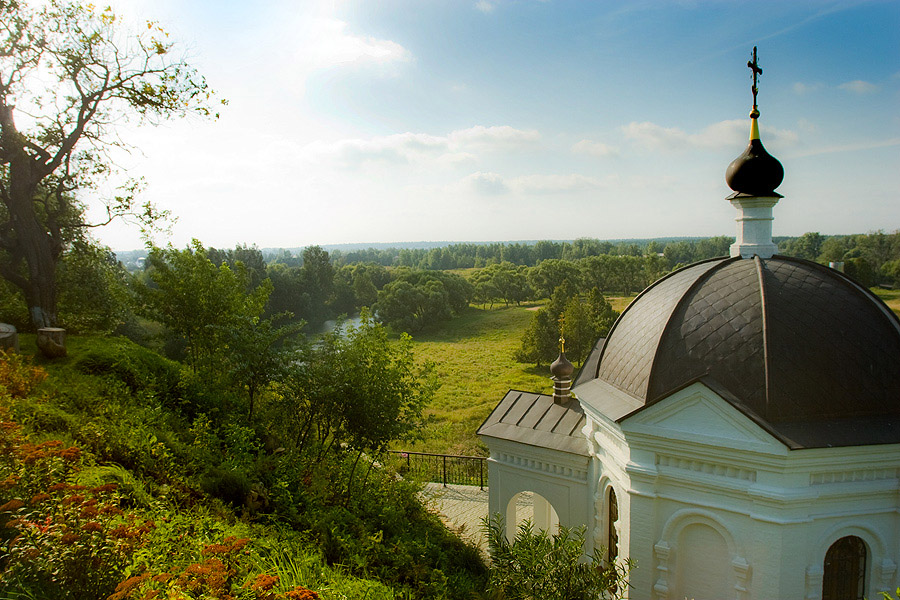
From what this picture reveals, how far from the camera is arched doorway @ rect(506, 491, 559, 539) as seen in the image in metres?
11.3

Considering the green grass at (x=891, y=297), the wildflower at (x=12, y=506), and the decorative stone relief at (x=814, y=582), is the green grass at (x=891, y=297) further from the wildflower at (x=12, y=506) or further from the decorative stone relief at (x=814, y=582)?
the wildflower at (x=12, y=506)

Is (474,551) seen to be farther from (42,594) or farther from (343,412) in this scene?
(42,594)

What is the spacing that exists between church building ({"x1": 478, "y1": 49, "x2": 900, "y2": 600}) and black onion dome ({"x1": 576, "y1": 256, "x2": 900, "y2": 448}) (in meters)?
0.02

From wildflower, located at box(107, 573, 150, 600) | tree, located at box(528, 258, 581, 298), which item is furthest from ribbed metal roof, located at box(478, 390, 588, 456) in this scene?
tree, located at box(528, 258, 581, 298)

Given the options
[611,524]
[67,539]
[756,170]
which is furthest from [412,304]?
[67,539]

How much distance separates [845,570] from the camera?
7039 mm

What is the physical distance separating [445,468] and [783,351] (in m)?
13.0

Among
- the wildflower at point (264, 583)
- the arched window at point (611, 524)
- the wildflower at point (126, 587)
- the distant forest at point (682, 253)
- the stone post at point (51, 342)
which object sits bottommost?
the arched window at point (611, 524)

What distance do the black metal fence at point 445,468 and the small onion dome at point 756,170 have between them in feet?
36.1

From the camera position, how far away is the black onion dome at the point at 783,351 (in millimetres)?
6828

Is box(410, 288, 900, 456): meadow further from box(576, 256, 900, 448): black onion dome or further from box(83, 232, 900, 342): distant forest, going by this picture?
box(576, 256, 900, 448): black onion dome

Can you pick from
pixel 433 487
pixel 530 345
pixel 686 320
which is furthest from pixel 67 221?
pixel 530 345

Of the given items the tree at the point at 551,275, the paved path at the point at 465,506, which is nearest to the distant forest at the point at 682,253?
the paved path at the point at 465,506

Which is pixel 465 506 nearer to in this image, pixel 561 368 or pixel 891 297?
pixel 561 368
